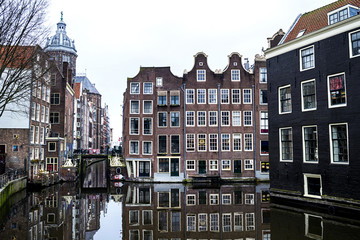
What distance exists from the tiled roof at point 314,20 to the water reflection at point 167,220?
1240cm

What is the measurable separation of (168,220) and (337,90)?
1239cm

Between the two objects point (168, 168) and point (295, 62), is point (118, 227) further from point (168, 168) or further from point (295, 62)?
point (168, 168)

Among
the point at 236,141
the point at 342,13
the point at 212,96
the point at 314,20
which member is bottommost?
the point at 236,141

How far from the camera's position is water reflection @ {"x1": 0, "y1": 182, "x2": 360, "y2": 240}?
13680mm

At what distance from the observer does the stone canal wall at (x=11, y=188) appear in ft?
65.3

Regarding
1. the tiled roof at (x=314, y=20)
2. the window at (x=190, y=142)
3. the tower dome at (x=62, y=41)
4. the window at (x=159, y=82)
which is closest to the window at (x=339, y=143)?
the tiled roof at (x=314, y=20)

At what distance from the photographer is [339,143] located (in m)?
18.4

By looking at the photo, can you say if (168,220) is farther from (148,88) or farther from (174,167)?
(148,88)

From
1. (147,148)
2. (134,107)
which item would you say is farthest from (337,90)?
(134,107)

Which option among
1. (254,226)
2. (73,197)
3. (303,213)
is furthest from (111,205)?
(303,213)

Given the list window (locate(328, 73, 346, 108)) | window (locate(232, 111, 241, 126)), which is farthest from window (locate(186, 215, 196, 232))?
window (locate(232, 111, 241, 126))

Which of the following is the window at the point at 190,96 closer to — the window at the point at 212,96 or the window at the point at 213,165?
the window at the point at 212,96

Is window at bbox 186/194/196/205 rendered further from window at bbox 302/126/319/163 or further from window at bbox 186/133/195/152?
window at bbox 186/133/195/152

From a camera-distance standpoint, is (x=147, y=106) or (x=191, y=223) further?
(x=147, y=106)
